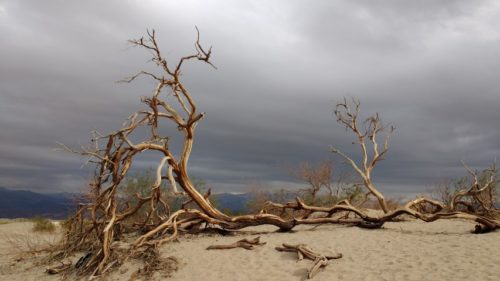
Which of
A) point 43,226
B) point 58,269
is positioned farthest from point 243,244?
point 43,226

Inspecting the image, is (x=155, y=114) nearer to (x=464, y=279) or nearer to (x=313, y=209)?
(x=313, y=209)

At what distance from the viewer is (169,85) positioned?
45.7 feet

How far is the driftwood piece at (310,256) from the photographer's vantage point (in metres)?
Answer: 10.3

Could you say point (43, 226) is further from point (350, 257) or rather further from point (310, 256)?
point (350, 257)

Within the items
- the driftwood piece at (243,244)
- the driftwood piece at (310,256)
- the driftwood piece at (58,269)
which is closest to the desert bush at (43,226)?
the driftwood piece at (58,269)

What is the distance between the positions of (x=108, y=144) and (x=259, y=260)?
5251 mm

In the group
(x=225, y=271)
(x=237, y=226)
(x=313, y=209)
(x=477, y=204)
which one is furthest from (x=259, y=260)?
(x=477, y=204)

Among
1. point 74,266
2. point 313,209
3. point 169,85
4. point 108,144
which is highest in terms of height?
point 169,85

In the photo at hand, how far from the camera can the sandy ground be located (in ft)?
32.5

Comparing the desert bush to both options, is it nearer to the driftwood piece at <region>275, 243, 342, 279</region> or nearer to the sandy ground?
the sandy ground

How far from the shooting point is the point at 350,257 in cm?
1122

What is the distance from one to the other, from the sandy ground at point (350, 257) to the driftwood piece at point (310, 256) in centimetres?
13

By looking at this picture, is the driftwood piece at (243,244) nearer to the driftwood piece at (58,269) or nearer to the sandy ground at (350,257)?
the sandy ground at (350,257)

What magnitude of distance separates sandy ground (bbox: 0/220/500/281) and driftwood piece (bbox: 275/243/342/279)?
0.13 meters
